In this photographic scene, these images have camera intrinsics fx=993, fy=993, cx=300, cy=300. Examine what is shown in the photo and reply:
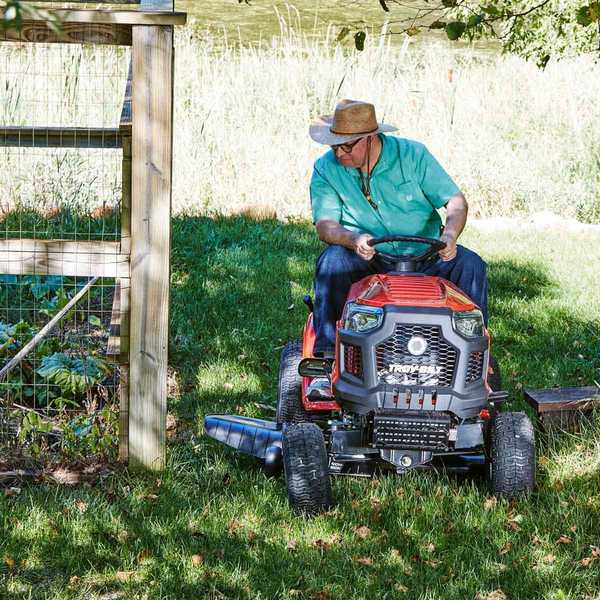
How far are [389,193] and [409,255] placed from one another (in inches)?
15.5

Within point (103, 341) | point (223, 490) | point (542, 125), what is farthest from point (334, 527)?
point (542, 125)

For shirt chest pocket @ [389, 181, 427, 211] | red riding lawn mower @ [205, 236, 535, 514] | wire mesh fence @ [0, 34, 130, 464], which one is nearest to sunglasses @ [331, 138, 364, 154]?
shirt chest pocket @ [389, 181, 427, 211]

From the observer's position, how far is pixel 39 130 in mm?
5684

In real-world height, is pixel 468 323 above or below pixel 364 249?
below

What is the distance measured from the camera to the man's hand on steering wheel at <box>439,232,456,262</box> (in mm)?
4113

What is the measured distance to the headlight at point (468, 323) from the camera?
3707 millimetres

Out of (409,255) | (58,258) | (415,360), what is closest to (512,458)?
(415,360)

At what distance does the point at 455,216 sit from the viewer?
438cm

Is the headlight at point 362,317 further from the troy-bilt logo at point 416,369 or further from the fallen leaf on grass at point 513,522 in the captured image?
the fallen leaf on grass at point 513,522

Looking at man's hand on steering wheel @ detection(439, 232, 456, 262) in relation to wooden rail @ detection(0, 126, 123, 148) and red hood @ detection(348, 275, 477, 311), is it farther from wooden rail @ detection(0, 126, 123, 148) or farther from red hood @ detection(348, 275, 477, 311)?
wooden rail @ detection(0, 126, 123, 148)

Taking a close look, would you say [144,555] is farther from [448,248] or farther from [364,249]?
[448,248]

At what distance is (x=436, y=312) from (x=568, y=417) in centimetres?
136

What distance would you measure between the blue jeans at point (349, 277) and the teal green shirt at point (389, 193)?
22cm

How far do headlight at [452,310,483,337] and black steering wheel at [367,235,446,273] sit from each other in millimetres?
373
